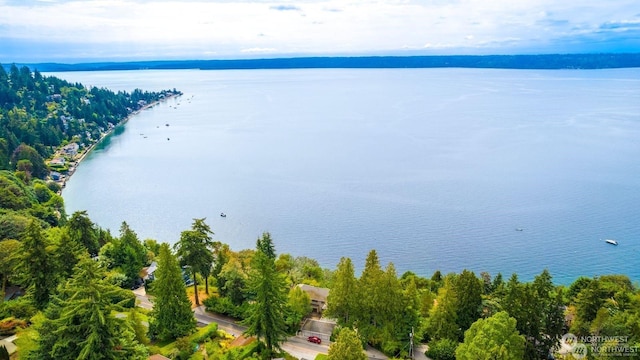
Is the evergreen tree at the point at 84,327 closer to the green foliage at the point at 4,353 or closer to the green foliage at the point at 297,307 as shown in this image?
the green foliage at the point at 4,353

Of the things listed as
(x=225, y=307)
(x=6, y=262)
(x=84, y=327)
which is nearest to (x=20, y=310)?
(x=6, y=262)

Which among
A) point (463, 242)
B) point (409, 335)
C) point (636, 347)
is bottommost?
point (463, 242)

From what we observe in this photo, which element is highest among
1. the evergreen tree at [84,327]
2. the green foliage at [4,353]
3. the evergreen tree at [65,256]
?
the evergreen tree at [84,327]

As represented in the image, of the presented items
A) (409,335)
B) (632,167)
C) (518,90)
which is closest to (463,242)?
(409,335)

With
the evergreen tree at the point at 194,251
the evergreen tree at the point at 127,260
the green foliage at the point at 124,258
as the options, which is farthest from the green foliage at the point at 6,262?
the evergreen tree at the point at 194,251

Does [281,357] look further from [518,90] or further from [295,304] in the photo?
[518,90]

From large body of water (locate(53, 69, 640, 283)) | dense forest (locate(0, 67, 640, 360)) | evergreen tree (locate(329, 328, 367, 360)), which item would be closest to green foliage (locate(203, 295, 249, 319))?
dense forest (locate(0, 67, 640, 360))

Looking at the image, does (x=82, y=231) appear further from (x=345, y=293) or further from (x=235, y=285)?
(x=345, y=293)
